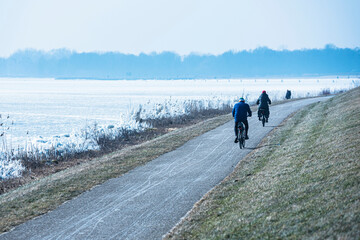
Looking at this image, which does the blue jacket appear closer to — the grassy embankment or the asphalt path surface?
the asphalt path surface

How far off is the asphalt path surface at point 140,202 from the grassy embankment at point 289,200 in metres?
0.49

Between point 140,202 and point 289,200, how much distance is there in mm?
3426

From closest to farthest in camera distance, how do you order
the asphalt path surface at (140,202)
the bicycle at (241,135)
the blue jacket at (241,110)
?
the asphalt path surface at (140,202)
the bicycle at (241,135)
the blue jacket at (241,110)

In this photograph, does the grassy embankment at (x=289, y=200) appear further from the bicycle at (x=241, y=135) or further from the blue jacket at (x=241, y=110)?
the blue jacket at (x=241, y=110)

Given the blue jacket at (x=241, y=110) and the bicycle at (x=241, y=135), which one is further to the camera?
the blue jacket at (x=241, y=110)

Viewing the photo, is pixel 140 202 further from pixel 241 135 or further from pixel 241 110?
pixel 241 110

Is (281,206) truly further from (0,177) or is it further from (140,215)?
Answer: (0,177)

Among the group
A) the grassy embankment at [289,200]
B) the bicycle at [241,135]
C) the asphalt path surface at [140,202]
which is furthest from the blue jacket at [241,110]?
the grassy embankment at [289,200]

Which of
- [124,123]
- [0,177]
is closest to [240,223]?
[0,177]

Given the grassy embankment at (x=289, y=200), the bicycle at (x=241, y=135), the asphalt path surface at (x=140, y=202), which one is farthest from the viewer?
the bicycle at (x=241, y=135)

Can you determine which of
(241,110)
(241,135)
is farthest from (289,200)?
(241,110)

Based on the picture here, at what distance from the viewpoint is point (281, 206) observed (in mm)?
8039

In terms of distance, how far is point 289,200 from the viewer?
826 cm

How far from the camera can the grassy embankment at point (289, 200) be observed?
6637 mm
